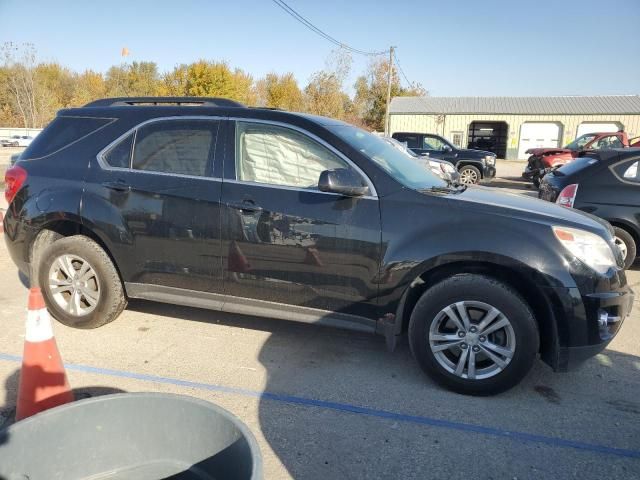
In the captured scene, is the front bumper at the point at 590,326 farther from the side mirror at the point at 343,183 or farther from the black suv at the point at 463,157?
the black suv at the point at 463,157

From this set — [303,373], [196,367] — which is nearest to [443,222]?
[303,373]

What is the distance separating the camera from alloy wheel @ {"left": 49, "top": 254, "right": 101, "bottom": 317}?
13.5 ft

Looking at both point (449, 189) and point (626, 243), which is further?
point (626, 243)

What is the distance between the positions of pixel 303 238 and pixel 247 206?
480mm

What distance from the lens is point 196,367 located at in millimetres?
3619

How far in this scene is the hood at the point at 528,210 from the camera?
3262 millimetres

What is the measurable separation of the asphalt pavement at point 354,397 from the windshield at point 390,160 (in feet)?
4.41

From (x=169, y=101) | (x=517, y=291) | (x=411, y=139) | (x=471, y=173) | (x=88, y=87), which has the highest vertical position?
(x=88, y=87)

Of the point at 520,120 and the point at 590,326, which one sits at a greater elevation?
the point at 520,120

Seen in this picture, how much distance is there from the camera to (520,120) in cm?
3869

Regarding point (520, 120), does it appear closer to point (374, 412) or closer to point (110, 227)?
point (110, 227)

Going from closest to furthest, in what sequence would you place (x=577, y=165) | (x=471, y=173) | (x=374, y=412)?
(x=374, y=412), (x=577, y=165), (x=471, y=173)

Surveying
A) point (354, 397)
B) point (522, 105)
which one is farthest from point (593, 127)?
point (354, 397)

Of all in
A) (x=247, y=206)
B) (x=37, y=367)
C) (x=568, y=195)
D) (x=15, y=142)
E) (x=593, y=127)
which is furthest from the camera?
(x=15, y=142)
